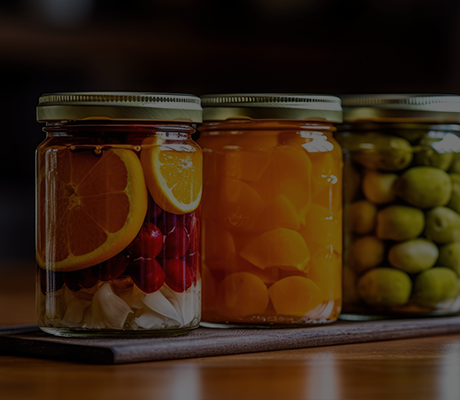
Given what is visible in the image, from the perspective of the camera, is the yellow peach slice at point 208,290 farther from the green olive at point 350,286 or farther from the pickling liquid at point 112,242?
the green olive at point 350,286

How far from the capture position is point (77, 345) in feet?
2.49

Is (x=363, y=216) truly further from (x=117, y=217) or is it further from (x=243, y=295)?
(x=117, y=217)

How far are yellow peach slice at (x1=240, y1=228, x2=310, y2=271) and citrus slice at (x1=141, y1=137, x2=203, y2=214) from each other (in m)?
0.08

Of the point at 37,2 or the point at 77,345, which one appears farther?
→ the point at 37,2

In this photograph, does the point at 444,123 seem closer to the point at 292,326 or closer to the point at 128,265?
the point at 292,326

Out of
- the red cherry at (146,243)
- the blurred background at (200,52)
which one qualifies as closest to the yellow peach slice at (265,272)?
the red cherry at (146,243)

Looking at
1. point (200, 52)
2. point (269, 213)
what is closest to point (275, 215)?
point (269, 213)

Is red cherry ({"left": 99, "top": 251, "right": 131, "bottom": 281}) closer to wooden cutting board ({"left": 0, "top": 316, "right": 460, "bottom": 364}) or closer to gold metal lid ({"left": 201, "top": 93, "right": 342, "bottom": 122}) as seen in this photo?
wooden cutting board ({"left": 0, "top": 316, "right": 460, "bottom": 364})

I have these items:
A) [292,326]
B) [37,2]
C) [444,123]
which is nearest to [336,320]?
[292,326]

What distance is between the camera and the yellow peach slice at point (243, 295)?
34.9 inches

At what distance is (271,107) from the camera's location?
2.97ft

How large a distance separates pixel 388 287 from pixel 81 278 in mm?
383

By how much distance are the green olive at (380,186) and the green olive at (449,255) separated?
0.09 metres

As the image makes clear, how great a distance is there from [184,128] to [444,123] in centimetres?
36
